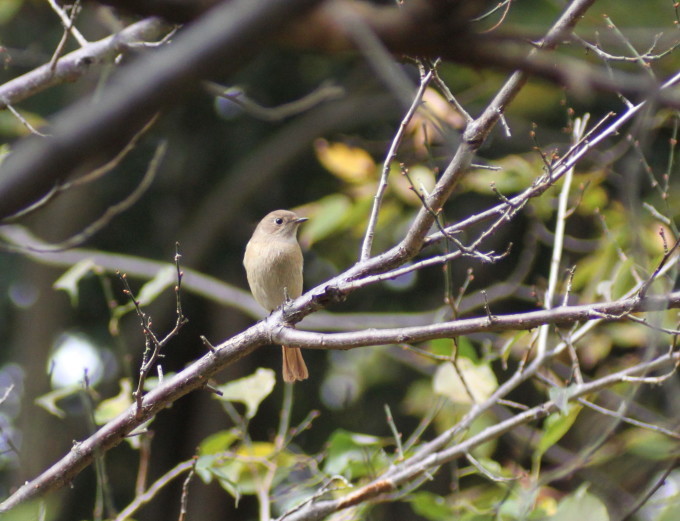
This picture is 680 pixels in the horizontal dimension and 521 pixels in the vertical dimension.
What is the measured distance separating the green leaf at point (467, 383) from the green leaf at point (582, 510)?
2.97ft

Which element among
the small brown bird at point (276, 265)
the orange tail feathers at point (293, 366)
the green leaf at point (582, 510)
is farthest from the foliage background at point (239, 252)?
the green leaf at point (582, 510)

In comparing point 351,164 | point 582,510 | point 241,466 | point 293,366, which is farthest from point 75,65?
point 582,510

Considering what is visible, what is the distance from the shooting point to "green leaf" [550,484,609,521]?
2.62m

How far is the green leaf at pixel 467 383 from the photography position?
11.9 ft

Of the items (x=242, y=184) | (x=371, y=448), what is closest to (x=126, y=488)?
(x=242, y=184)

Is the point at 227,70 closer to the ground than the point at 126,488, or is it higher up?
higher up

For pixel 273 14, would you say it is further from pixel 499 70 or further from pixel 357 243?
pixel 357 243

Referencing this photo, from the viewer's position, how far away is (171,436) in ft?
24.1

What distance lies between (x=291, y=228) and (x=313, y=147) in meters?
1.91

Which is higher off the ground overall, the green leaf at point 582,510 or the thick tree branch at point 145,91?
the thick tree branch at point 145,91

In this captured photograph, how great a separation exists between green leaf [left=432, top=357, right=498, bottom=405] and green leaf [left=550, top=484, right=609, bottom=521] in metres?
0.91

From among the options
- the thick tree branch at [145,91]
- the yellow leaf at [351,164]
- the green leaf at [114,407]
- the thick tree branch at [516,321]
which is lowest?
the yellow leaf at [351,164]

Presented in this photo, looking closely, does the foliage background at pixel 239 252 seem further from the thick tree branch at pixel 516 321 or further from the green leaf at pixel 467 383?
the thick tree branch at pixel 516 321

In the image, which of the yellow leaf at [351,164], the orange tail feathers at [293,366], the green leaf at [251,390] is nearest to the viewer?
the green leaf at [251,390]
